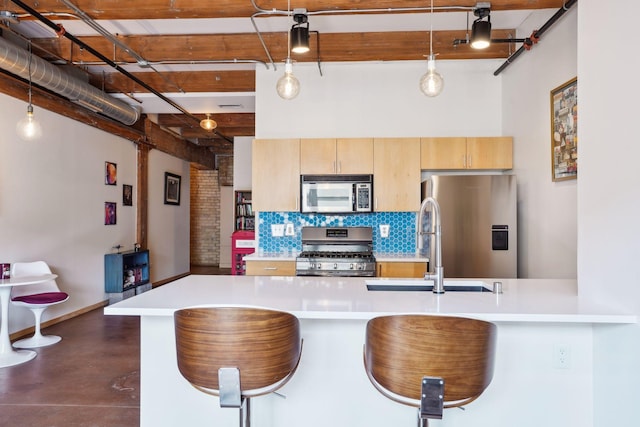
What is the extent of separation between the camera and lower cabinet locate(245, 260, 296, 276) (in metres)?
4.09

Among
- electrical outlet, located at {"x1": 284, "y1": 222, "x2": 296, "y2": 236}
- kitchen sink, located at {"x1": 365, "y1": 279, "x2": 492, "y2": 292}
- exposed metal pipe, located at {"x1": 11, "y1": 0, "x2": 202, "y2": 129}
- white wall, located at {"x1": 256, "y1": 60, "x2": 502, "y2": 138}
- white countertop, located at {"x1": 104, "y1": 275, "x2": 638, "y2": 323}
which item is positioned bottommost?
kitchen sink, located at {"x1": 365, "y1": 279, "x2": 492, "y2": 292}

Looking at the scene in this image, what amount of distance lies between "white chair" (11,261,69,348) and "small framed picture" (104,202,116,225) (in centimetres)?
163

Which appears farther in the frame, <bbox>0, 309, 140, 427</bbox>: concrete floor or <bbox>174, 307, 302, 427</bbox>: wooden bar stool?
<bbox>0, 309, 140, 427</bbox>: concrete floor

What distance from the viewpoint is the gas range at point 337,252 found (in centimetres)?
404

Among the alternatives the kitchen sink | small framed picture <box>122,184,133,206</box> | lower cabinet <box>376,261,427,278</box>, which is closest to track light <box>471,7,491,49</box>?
the kitchen sink

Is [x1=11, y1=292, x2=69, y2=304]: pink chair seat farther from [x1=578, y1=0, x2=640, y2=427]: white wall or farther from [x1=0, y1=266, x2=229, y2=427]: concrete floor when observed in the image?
[x1=578, y1=0, x2=640, y2=427]: white wall

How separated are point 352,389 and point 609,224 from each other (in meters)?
1.45

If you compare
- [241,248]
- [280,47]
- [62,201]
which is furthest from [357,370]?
[241,248]

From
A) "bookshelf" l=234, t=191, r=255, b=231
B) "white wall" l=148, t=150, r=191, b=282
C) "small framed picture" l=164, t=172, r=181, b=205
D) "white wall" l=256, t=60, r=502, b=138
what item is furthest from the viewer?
"bookshelf" l=234, t=191, r=255, b=231

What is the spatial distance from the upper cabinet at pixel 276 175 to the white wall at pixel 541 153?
2232 mm

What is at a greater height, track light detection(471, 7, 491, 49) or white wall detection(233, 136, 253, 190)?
track light detection(471, 7, 491, 49)

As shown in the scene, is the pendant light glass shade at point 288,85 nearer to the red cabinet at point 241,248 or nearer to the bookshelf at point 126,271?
the red cabinet at point 241,248

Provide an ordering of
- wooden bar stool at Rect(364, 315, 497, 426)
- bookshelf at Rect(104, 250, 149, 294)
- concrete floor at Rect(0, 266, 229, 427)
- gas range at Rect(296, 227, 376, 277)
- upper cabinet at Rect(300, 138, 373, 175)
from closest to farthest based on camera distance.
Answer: wooden bar stool at Rect(364, 315, 497, 426) < concrete floor at Rect(0, 266, 229, 427) < gas range at Rect(296, 227, 376, 277) < upper cabinet at Rect(300, 138, 373, 175) < bookshelf at Rect(104, 250, 149, 294)

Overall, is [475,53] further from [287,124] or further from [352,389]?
[352,389]
